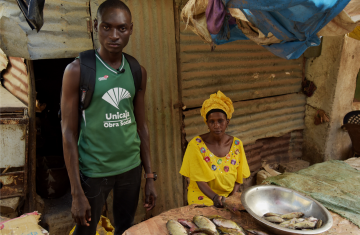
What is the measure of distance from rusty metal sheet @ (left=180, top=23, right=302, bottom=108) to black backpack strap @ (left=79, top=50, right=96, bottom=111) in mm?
1757

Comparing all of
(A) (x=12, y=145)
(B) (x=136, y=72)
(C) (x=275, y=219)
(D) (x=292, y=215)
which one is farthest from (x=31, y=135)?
(D) (x=292, y=215)

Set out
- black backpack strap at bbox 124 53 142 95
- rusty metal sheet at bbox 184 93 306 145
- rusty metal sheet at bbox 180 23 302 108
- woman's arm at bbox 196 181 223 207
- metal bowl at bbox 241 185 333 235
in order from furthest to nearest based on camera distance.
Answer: rusty metal sheet at bbox 184 93 306 145 → rusty metal sheet at bbox 180 23 302 108 → woman's arm at bbox 196 181 223 207 → black backpack strap at bbox 124 53 142 95 → metal bowl at bbox 241 185 333 235

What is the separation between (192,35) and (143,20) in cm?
73

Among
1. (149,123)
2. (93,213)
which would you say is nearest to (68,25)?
(149,123)

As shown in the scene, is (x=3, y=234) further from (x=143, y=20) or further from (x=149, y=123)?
(x=143, y=20)

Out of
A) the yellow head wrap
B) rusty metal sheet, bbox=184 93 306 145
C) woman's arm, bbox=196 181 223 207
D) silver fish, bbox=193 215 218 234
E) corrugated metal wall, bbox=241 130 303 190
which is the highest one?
the yellow head wrap

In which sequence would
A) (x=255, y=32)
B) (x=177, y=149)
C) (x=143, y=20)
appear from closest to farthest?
(x=255, y=32) < (x=143, y=20) < (x=177, y=149)

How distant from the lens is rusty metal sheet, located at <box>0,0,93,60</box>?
252 cm

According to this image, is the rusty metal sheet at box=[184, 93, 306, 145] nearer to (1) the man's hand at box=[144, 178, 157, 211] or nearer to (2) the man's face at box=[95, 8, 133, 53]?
(1) the man's hand at box=[144, 178, 157, 211]

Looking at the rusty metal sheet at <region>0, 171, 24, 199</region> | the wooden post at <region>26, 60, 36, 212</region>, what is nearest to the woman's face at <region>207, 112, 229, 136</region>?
the wooden post at <region>26, 60, 36, 212</region>

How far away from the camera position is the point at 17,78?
290cm

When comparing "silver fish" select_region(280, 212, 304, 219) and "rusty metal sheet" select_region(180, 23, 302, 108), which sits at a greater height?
"rusty metal sheet" select_region(180, 23, 302, 108)

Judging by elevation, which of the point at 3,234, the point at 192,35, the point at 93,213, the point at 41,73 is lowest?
the point at 3,234

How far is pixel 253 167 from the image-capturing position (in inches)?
189
